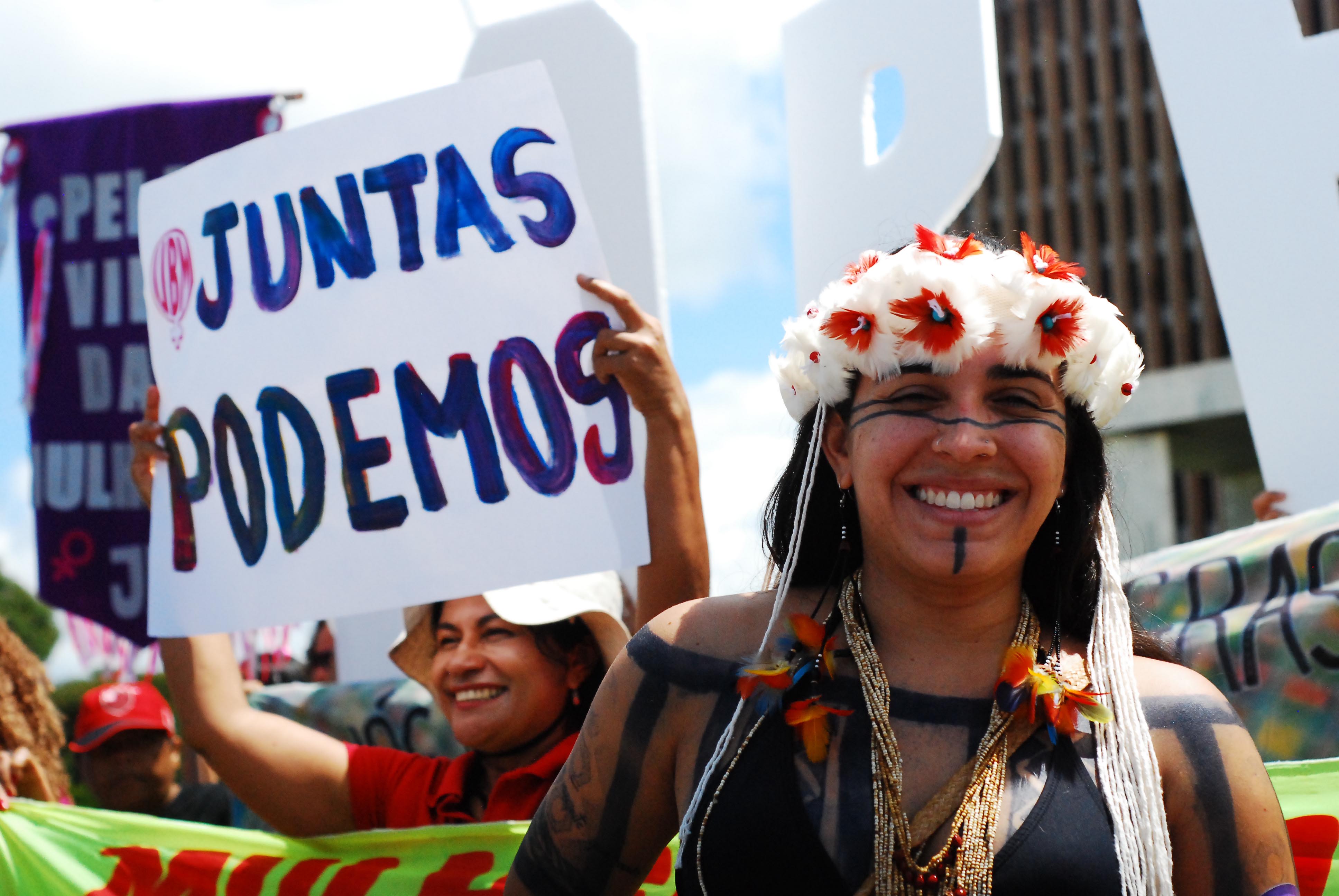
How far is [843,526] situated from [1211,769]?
581 mm

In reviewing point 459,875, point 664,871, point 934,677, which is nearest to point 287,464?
point 459,875

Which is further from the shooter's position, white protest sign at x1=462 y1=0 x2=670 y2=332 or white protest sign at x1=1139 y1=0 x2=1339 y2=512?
white protest sign at x1=462 y1=0 x2=670 y2=332

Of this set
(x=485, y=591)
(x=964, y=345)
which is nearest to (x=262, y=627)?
(x=485, y=591)

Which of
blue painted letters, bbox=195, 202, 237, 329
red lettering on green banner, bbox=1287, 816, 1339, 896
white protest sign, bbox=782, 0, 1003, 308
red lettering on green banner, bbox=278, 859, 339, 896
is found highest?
white protest sign, bbox=782, 0, 1003, 308

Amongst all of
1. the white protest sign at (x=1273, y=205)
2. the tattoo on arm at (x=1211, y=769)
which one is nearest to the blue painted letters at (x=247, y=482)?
the tattoo on arm at (x=1211, y=769)

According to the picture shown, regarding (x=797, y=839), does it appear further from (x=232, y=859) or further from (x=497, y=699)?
(x=232, y=859)

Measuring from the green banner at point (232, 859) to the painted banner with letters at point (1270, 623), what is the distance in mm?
1299

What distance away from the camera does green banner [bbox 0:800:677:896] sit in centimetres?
253

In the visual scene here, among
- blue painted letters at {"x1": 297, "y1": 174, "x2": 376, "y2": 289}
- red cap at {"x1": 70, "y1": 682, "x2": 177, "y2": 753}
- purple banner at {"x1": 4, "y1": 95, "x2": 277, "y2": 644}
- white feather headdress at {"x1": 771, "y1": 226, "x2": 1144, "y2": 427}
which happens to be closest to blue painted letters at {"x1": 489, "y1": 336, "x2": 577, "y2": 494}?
blue painted letters at {"x1": 297, "y1": 174, "x2": 376, "y2": 289}

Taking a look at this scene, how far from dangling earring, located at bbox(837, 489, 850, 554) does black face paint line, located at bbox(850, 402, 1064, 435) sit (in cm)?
17

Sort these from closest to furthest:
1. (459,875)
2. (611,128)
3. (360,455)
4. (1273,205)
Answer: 1. (459,875)
2. (360,455)
3. (1273,205)
4. (611,128)

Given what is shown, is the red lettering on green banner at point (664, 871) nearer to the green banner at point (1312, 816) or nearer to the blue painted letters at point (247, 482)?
the green banner at point (1312, 816)

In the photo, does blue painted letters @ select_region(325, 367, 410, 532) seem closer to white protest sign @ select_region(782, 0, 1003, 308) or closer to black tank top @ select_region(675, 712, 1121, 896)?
white protest sign @ select_region(782, 0, 1003, 308)

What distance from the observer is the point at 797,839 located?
5.17ft
